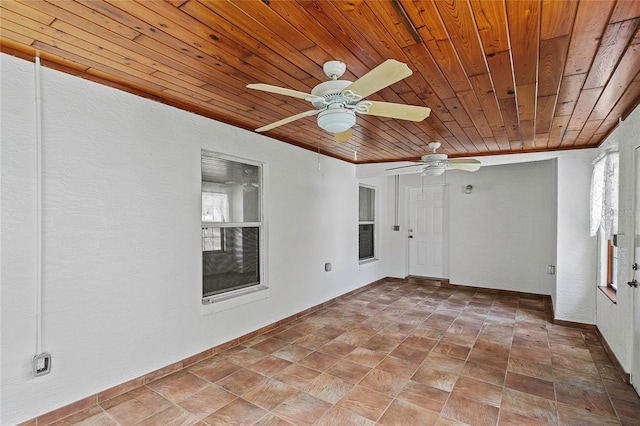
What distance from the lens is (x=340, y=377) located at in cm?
277

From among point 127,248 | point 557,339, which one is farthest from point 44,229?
point 557,339

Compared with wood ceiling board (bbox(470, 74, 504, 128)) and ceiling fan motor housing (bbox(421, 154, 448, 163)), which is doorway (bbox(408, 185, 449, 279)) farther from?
wood ceiling board (bbox(470, 74, 504, 128))

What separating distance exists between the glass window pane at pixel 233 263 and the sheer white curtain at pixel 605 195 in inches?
139

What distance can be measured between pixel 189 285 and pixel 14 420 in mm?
1320

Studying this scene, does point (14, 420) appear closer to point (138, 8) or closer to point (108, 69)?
point (108, 69)

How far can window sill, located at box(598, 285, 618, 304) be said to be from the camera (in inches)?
125

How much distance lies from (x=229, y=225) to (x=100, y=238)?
125cm

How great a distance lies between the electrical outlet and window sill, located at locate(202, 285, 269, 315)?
1.18 meters

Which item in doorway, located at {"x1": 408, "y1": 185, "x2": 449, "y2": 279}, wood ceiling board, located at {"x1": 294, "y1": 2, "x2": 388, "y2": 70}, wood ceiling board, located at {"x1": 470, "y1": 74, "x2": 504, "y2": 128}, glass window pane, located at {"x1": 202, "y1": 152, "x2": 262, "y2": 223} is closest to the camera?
wood ceiling board, located at {"x1": 294, "y1": 2, "x2": 388, "y2": 70}

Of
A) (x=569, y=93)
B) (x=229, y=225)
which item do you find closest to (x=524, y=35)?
(x=569, y=93)

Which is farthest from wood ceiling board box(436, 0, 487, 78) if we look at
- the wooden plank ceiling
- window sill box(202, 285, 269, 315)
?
window sill box(202, 285, 269, 315)

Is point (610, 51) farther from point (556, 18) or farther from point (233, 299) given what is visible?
point (233, 299)

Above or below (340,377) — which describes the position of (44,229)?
above

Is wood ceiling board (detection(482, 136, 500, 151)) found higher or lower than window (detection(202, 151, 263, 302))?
higher
